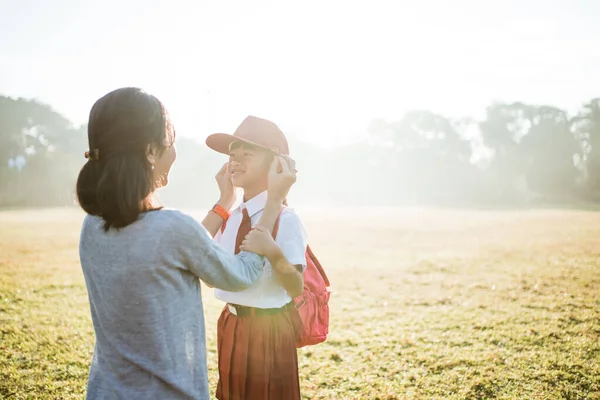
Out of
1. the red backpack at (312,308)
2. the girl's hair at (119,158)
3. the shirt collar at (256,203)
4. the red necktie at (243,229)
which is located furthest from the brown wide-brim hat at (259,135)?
the girl's hair at (119,158)

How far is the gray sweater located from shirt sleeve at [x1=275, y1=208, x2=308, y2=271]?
1.02 ft

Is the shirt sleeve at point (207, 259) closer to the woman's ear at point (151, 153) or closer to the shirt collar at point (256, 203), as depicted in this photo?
the woman's ear at point (151, 153)

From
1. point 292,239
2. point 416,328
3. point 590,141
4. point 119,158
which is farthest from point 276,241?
point 590,141

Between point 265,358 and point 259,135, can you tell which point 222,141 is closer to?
point 259,135

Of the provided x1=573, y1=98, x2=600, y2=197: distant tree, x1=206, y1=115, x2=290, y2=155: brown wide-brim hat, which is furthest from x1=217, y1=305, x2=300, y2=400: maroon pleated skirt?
x1=573, y1=98, x2=600, y2=197: distant tree

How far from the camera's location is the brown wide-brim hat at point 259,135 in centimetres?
216

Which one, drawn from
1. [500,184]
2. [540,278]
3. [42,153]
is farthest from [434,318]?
[500,184]

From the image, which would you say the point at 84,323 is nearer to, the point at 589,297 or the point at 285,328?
the point at 285,328

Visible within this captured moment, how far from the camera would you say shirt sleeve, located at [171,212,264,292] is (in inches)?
54.2

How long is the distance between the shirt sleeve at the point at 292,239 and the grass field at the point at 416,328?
2.59 metres

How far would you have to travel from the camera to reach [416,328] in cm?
594

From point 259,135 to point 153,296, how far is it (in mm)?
1027

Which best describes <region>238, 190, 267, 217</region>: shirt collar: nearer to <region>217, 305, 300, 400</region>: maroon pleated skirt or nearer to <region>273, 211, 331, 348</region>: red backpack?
<region>273, 211, 331, 348</region>: red backpack

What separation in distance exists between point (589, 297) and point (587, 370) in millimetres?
3497
